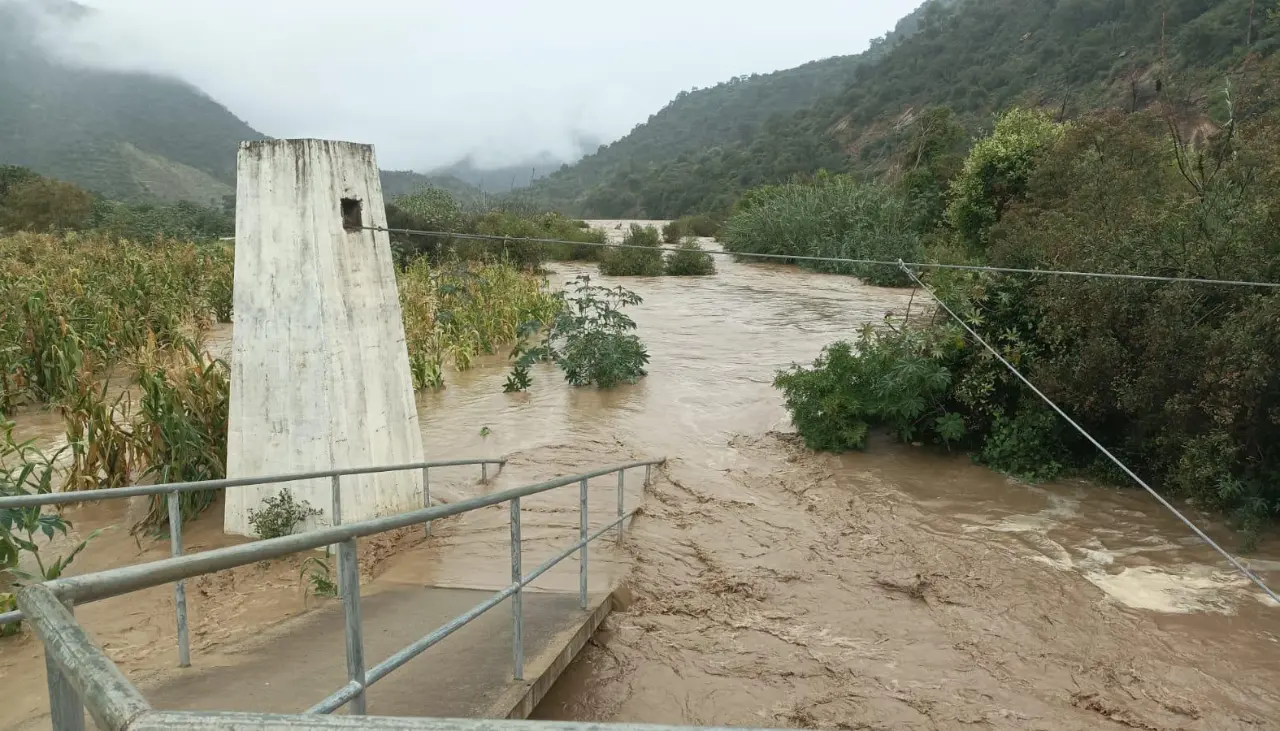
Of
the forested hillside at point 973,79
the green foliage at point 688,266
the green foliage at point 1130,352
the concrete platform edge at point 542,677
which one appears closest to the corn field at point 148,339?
the concrete platform edge at point 542,677

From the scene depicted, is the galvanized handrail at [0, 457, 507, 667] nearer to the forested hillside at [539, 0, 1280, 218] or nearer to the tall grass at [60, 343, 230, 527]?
the tall grass at [60, 343, 230, 527]

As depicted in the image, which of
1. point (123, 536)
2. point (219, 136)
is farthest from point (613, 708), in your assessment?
point (219, 136)

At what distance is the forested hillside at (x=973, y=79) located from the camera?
43469 millimetres

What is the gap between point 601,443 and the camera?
955 centimetres

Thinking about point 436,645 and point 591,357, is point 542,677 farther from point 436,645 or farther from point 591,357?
point 591,357

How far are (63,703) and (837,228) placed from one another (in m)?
28.5

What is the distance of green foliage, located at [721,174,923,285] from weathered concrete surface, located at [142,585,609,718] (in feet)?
67.3

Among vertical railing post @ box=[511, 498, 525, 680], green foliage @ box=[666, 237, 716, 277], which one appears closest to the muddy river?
vertical railing post @ box=[511, 498, 525, 680]

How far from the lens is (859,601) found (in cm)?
574

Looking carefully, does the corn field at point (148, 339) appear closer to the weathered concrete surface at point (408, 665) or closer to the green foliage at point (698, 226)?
the weathered concrete surface at point (408, 665)

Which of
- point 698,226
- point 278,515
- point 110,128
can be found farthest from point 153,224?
point 110,128

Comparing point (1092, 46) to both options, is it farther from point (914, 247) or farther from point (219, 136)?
point (219, 136)

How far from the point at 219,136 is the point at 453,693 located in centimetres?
12307

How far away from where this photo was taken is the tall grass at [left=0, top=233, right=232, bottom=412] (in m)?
9.03
